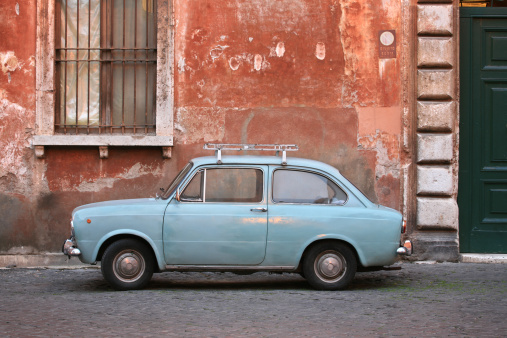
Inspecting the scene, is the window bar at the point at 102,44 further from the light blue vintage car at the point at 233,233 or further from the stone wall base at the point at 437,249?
the stone wall base at the point at 437,249

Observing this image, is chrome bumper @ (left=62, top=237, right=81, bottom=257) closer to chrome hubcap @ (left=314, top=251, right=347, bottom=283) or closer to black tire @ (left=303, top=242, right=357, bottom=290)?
black tire @ (left=303, top=242, right=357, bottom=290)

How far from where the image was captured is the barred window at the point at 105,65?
35.9 feet

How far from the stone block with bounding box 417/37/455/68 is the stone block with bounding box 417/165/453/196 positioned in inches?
57.6

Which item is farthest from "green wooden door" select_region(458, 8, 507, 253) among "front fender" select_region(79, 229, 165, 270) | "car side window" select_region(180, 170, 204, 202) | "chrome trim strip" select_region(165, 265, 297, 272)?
"front fender" select_region(79, 229, 165, 270)

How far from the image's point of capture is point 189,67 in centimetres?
1079

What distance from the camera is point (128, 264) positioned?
316 inches

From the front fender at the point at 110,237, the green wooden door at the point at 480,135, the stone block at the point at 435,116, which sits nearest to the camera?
the front fender at the point at 110,237

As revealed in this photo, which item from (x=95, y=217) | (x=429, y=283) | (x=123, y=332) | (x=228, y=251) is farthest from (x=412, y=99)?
(x=123, y=332)

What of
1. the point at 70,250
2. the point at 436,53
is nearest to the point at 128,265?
the point at 70,250

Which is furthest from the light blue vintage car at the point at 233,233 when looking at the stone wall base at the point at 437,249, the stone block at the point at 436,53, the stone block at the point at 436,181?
the stone block at the point at 436,53

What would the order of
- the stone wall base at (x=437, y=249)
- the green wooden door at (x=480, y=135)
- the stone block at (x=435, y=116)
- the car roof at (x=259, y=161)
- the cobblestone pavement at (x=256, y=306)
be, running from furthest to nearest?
1. the green wooden door at (x=480, y=135)
2. the stone block at (x=435, y=116)
3. the stone wall base at (x=437, y=249)
4. the car roof at (x=259, y=161)
5. the cobblestone pavement at (x=256, y=306)

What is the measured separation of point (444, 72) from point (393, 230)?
3449 mm

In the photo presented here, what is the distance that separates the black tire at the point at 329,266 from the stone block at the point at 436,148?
3.07m

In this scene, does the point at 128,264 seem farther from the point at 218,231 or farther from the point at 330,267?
the point at 330,267
